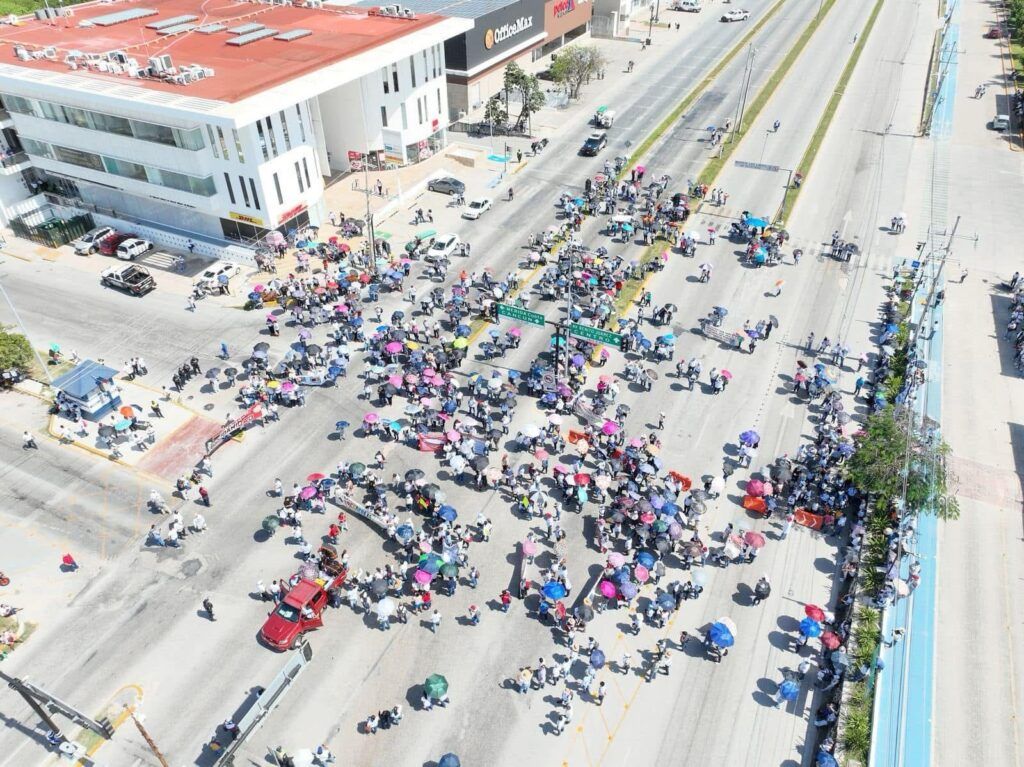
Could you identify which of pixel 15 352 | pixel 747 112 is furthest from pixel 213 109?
pixel 747 112

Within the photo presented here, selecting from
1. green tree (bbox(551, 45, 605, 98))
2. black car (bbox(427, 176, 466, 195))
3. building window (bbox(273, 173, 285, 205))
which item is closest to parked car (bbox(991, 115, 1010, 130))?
green tree (bbox(551, 45, 605, 98))

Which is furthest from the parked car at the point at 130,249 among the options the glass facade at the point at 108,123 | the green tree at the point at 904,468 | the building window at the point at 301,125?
the green tree at the point at 904,468

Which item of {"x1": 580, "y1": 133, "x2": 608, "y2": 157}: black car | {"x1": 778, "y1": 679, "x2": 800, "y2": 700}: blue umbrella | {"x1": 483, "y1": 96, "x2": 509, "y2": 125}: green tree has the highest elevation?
{"x1": 483, "y1": 96, "x2": 509, "y2": 125}: green tree

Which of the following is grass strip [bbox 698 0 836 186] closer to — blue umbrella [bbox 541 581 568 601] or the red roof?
the red roof

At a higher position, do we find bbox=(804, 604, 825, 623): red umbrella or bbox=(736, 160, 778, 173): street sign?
bbox=(736, 160, 778, 173): street sign

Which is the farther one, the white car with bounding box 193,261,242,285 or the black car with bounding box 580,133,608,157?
the black car with bounding box 580,133,608,157
